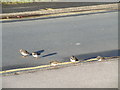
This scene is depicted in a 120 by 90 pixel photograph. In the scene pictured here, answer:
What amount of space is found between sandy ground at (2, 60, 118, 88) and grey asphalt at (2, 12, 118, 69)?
2.05 m

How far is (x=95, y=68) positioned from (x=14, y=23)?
39.8 ft

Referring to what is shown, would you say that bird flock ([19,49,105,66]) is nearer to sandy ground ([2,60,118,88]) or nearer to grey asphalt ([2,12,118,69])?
grey asphalt ([2,12,118,69])

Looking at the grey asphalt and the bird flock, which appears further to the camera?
the grey asphalt

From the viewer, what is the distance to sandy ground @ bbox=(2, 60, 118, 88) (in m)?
12.6

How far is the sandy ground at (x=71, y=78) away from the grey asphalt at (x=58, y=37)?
205cm

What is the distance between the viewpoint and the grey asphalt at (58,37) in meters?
17.0

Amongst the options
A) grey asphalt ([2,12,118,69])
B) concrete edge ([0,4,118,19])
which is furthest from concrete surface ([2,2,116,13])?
grey asphalt ([2,12,118,69])

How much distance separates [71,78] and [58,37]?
25.2 feet

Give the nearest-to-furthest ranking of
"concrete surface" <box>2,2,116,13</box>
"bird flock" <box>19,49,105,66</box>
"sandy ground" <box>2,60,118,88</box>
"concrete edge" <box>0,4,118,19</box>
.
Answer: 1. "sandy ground" <box>2,60,118,88</box>
2. "bird flock" <box>19,49,105,66</box>
3. "concrete edge" <box>0,4,118,19</box>
4. "concrete surface" <box>2,2,116,13</box>

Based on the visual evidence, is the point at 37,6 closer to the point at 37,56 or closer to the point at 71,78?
the point at 37,56

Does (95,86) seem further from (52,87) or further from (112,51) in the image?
(112,51)

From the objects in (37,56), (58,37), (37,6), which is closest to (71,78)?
(37,56)

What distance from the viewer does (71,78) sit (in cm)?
1327

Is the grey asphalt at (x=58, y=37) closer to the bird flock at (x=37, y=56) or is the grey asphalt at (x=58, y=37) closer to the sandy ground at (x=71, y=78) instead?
the bird flock at (x=37, y=56)
